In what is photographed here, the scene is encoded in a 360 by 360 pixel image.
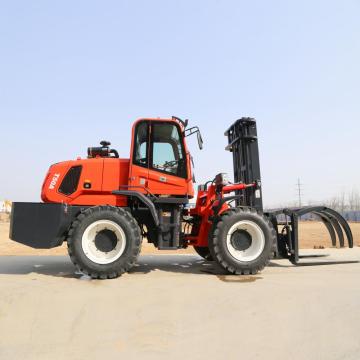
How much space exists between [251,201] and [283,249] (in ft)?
4.01

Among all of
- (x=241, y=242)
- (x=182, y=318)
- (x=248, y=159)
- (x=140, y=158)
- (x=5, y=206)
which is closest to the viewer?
(x=182, y=318)

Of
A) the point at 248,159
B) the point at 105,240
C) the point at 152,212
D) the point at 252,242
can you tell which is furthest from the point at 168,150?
the point at 252,242

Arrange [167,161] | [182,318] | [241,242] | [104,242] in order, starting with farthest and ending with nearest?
[167,161] < [241,242] < [104,242] < [182,318]

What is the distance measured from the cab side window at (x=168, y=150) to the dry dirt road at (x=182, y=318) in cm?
227

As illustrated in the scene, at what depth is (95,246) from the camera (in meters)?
6.65

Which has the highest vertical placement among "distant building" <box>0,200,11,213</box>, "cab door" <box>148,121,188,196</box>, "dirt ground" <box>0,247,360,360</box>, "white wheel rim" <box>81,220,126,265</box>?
"distant building" <box>0,200,11,213</box>

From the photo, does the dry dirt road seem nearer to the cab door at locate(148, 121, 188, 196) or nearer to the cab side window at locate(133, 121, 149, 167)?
the cab door at locate(148, 121, 188, 196)

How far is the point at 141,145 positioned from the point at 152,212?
138 centimetres

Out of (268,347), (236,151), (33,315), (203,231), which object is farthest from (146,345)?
(236,151)

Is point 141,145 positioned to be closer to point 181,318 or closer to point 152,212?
point 152,212

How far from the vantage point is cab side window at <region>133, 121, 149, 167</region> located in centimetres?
726

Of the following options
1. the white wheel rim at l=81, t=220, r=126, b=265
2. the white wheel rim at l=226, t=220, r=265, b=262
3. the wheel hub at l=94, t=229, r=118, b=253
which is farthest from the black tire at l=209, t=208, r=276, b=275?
the wheel hub at l=94, t=229, r=118, b=253

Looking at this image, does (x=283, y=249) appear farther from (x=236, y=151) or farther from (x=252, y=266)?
(x=236, y=151)

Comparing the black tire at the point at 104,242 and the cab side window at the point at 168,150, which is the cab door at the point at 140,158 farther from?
the black tire at the point at 104,242
